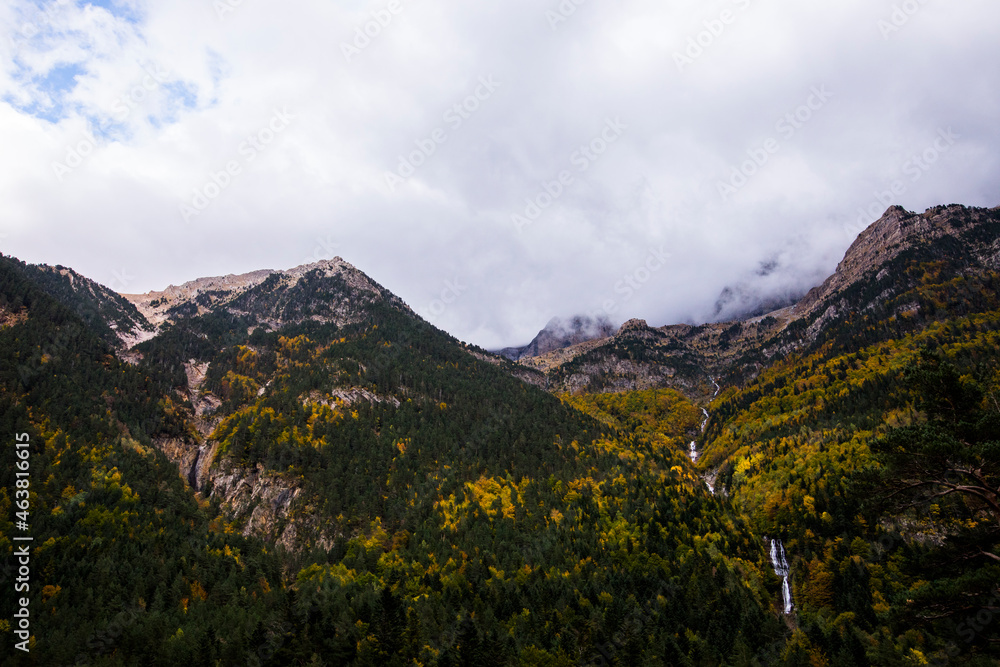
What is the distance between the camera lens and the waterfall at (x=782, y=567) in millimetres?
99088

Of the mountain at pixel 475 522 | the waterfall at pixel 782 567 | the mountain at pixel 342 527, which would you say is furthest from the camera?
the waterfall at pixel 782 567

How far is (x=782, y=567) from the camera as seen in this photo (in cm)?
10681

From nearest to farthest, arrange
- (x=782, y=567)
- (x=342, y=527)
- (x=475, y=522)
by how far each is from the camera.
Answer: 1. (x=782, y=567)
2. (x=475, y=522)
3. (x=342, y=527)

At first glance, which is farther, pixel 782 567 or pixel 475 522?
pixel 475 522

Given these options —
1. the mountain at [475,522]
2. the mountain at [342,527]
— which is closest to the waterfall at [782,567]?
the mountain at [475,522]

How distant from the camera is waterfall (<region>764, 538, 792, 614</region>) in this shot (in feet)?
325

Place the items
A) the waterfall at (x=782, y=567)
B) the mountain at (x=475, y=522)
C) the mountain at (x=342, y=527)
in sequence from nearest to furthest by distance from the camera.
Result: the mountain at (x=475, y=522)
the mountain at (x=342, y=527)
the waterfall at (x=782, y=567)

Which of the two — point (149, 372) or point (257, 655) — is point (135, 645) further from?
point (149, 372)

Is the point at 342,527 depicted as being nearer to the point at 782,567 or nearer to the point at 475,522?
the point at 475,522

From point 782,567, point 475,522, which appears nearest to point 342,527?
point 475,522

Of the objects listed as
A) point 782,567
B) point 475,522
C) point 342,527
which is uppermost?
point 475,522

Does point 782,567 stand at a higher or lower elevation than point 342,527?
lower

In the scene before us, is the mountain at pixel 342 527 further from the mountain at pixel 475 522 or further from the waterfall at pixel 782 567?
the waterfall at pixel 782 567

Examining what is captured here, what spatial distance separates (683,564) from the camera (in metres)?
95.2
